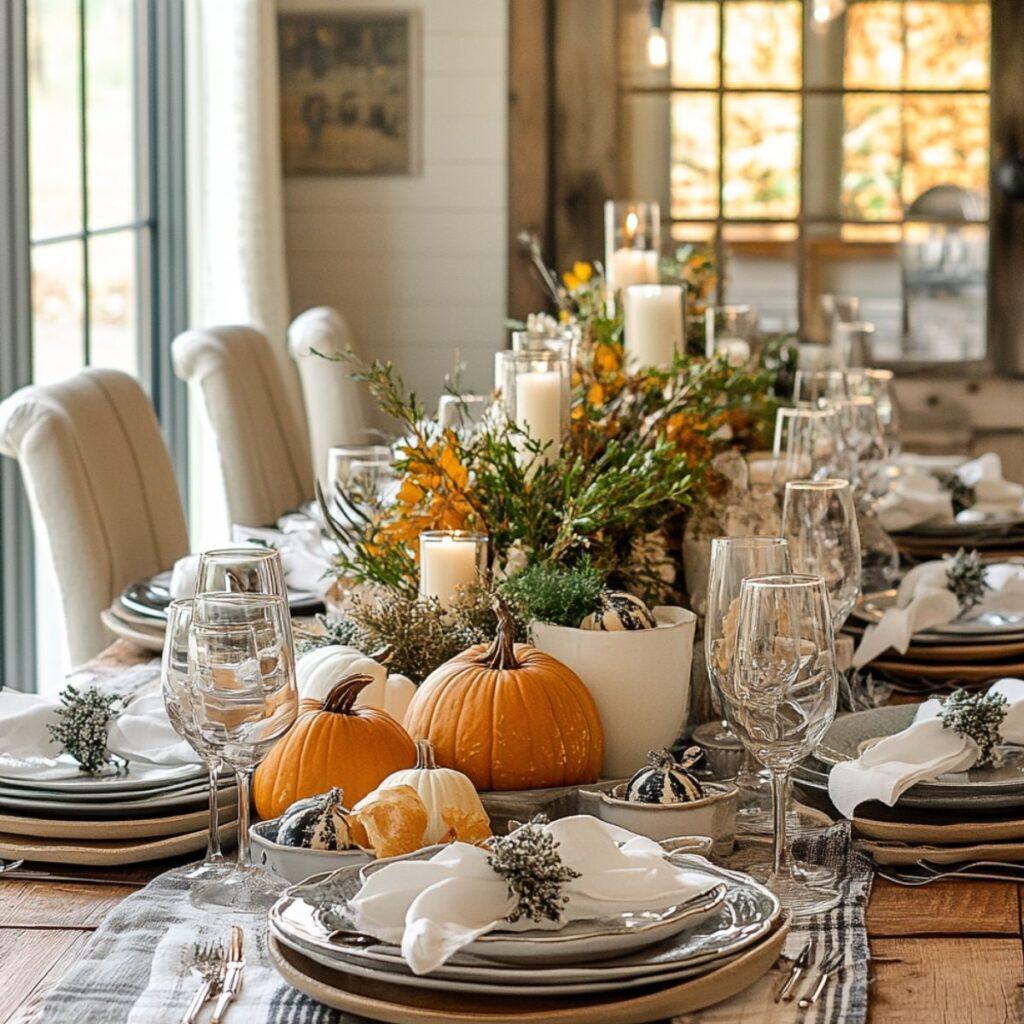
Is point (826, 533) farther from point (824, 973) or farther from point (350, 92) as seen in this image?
point (350, 92)

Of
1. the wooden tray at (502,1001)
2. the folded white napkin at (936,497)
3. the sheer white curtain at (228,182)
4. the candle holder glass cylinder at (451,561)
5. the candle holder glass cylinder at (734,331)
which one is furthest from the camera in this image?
the sheer white curtain at (228,182)

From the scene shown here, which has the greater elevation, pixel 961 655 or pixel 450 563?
pixel 450 563

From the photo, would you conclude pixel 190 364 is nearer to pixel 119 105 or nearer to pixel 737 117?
pixel 119 105

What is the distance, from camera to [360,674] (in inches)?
48.0

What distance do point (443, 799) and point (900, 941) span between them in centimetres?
29

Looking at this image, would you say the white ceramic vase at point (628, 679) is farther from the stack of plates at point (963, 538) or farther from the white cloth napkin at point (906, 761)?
the stack of plates at point (963, 538)

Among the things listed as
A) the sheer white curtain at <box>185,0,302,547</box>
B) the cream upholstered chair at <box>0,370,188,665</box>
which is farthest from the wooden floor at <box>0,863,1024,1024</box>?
the sheer white curtain at <box>185,0,302,547</box>

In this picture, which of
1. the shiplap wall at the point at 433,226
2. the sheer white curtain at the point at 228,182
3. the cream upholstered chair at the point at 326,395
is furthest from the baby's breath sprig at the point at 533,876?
the shiplap wall at the point at 433,226

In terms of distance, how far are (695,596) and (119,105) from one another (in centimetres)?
277

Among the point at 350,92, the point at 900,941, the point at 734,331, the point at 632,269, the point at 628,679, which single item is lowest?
the point at 900,941

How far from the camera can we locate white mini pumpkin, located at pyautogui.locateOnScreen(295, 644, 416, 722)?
1.23m

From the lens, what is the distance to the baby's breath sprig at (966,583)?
1762mm

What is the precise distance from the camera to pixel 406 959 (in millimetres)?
839

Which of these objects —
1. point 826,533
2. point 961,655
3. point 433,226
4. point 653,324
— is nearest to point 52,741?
point 826,533
